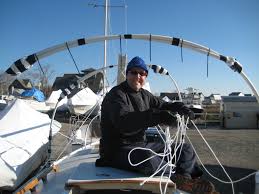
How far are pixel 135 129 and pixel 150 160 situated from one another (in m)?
0.32

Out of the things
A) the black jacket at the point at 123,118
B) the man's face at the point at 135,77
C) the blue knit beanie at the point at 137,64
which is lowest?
the black jacket at the point at 123,118

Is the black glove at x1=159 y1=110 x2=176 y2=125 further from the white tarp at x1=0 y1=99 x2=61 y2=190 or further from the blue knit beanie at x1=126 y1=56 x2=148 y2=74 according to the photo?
the white tarp at x1=0 y1=99 x2=61 y2=190

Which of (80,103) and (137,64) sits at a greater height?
(137,64)

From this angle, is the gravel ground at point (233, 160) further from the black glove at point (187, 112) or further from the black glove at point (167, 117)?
the black glove at point (167, 117)

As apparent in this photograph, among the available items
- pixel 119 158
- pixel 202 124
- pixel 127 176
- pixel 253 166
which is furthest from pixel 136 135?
pixel 202 124

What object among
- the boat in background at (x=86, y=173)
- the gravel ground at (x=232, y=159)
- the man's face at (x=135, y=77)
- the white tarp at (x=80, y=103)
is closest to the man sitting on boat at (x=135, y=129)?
the man's face at (x=135, y=77)

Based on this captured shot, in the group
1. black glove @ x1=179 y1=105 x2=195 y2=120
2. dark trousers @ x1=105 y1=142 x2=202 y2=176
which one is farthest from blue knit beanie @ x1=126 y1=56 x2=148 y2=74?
dark trousers @ x1=105 y1=142 x2=202 y2=176

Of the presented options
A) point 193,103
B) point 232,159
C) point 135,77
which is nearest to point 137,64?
point 135,77

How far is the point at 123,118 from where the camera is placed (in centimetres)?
332

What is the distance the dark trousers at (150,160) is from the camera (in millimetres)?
3277

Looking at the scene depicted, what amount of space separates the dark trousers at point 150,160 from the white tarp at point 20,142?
7.11ft

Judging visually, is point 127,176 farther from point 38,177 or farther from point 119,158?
point 38,177

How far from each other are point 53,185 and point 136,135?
1530mm

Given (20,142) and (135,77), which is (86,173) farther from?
(20,142)
